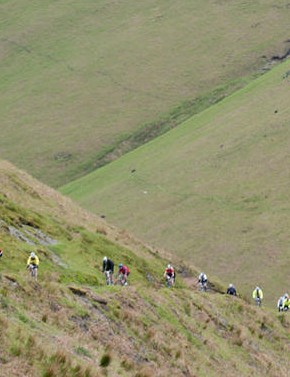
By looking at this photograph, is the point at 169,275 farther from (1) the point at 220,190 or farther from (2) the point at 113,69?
(2) the point at 113,69

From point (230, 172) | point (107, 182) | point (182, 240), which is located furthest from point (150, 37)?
point (182, 240)

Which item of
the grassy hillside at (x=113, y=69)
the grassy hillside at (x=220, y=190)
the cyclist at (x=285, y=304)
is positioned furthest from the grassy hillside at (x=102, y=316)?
the grassy hillside at (x=113, y=69)

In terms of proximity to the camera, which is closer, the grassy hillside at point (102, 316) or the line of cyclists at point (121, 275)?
the grassy hillside at point (102, 316)

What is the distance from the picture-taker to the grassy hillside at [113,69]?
139 m

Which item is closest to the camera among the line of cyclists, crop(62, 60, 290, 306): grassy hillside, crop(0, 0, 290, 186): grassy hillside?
the line of cyclists

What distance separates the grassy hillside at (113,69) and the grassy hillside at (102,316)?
7065 cm

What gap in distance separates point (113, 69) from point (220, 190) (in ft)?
193

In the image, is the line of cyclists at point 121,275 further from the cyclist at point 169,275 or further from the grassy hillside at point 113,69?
the grassy hillside at point 113,69

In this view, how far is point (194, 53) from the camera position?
6255 inches

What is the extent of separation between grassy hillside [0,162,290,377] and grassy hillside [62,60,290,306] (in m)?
22.0

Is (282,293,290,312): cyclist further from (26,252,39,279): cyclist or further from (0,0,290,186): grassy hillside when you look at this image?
(0,0,290,186): grassy hillside

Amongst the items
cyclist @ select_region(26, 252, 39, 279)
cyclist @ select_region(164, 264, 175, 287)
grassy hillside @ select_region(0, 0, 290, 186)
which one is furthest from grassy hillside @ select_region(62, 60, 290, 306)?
cyclist @ select_region(26, 252, 39, 279)

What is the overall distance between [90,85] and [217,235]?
6794cm

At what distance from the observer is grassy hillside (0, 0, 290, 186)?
457ft
